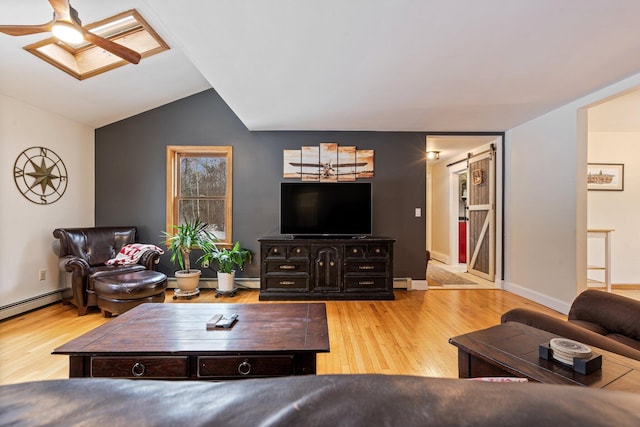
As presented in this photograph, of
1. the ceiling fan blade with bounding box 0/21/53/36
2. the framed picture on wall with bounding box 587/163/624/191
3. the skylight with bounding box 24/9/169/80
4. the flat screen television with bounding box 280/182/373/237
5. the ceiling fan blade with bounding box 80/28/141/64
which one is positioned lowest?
the flat screen television with bounding box 280/182/373/237

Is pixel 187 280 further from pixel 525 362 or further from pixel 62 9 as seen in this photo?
pixel 525 362

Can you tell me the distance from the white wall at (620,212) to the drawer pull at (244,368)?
5.03 metres

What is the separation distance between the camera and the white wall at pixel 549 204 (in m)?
3.12

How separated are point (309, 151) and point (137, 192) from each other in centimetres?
261

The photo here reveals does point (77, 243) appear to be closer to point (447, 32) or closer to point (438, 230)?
point (447, 32)

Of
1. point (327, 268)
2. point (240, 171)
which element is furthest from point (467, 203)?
point (240, 171)

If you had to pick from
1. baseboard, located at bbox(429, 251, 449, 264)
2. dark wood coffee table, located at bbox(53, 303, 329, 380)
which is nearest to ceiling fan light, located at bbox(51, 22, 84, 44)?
dark wood coffee table, located at bbox(53, 303, 329, 380)

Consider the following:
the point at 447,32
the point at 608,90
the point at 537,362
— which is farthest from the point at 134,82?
the point at 608,90

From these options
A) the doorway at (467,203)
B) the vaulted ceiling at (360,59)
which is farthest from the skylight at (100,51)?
the doorway at (467,203)

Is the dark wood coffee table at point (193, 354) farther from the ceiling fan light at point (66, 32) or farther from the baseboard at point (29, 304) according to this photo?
the baseboard at point (29, 304)

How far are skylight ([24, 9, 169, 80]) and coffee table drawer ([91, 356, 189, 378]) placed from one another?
286 centimetres

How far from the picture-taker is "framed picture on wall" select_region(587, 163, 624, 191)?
13.4ft

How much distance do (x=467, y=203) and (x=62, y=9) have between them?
19.5 feet

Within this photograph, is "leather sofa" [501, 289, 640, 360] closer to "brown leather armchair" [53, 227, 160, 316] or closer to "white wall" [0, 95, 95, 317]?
"brown leather armchair" [53, 227, 160, 316]
